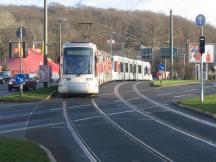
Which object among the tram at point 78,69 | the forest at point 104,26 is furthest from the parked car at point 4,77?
the tram at point 78,69

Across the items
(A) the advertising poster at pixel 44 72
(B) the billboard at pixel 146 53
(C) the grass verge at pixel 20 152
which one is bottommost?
(C) the grass verge at pixel 20 152

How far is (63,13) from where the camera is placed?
9125 cm

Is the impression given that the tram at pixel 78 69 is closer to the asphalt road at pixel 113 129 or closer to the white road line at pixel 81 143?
the asphalt road at pixel 113 129

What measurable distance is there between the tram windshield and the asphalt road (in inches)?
114

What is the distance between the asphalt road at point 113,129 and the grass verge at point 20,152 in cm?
53

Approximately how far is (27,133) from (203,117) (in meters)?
9.58

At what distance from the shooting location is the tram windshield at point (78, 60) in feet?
117

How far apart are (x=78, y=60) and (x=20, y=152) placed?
75.5 ft

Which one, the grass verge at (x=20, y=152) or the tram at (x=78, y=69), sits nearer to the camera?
the grass verge at (x=20, y=152)

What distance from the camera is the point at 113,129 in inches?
788

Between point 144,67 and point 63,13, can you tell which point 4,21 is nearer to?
point 63,13

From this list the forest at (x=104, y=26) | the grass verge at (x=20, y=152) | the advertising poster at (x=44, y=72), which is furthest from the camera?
the forest at (x=104, y=26)

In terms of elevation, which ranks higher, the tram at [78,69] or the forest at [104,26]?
the forest at [104,26]

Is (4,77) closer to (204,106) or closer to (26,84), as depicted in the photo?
(26,84)
